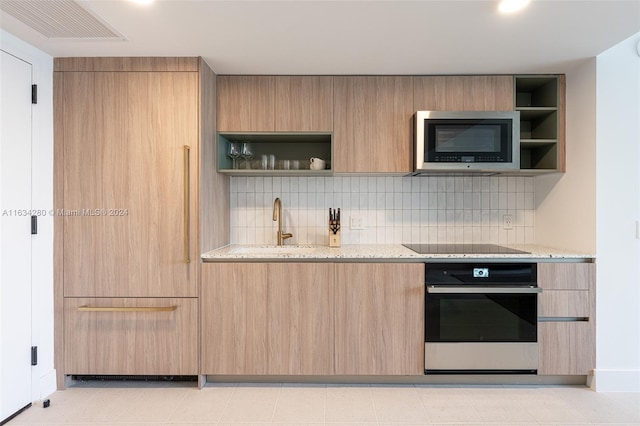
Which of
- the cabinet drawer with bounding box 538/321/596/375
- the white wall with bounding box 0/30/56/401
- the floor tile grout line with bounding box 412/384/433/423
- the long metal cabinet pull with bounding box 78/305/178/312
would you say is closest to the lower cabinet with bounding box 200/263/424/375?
the floor tile grout line with bounding box 412/384/433/423

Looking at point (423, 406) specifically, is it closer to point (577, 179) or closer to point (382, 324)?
point (382, 324)

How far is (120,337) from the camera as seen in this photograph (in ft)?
7.74

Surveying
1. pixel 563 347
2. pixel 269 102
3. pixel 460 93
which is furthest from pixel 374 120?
pixel 563 347

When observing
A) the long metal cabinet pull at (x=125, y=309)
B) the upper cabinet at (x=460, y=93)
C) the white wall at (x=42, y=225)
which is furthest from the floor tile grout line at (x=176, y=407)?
the upper cabinet at (x=460, y=93)

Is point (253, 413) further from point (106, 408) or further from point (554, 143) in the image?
point (554, 143)

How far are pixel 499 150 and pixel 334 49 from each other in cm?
128

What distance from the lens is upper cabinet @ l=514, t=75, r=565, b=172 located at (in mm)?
2635

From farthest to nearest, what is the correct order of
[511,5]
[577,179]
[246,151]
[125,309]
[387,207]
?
1. [387,207]
2. [246,151]
3. [577,179]
4. [125,309]
5. [511,5]

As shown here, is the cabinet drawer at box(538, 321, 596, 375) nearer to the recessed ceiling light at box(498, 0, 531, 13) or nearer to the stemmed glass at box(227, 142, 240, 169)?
the recessed ceiling light at box(498, 0, 531, 13)

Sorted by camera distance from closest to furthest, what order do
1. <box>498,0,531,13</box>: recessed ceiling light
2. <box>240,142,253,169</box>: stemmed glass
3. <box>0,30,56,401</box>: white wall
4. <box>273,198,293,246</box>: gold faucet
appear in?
<box>498,0,531,13</box>: recessed ceiling light, <box>0,30,56,401</box>: white wall, <box>240,142,253,169</box>: stemmed glass, <box>273,198,293,246</box>: gold faucet

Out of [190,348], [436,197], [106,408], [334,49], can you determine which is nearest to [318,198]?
[436,197]

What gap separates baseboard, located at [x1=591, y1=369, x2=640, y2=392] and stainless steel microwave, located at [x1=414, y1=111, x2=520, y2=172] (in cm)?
138

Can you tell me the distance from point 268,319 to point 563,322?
6.02ft

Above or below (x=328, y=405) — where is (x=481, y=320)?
above
